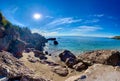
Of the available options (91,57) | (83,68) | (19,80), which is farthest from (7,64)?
(91,57)

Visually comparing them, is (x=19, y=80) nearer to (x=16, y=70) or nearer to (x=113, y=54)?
(x=16, y=70)

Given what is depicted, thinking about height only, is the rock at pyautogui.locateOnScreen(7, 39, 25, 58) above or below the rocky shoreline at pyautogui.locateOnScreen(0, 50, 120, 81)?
above

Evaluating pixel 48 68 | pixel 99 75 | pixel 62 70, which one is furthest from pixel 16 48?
pixel 99 75

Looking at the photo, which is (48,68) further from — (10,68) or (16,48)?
(10,68)

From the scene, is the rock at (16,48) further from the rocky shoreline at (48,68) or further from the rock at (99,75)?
the rock at (99,75)

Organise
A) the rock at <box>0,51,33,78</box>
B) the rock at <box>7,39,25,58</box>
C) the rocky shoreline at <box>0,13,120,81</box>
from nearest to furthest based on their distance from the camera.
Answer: the rock at <box>0,51,33,78</box> < the rocky shoreline at <box>0,13,120,81</box> < the rock at <box>7,39,25,58</box>

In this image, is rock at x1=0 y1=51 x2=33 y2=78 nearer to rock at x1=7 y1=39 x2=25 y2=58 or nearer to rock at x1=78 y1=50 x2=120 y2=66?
rock at x1=7 y1=39 x2=25 y2=58

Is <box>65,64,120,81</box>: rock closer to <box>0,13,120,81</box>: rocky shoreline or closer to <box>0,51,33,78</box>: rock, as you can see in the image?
<box>0,13,120,81</box>: rocky shoreline

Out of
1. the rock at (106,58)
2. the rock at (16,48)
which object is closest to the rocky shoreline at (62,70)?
the rock at (106,58)

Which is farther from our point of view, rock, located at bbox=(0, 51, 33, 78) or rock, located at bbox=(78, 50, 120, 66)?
rock, located at bbox=(78, 50, 120, 66)

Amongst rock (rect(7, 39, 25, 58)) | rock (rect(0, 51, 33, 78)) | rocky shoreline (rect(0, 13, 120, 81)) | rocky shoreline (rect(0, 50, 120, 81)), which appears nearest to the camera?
rock (rect(0, 51, 33, 78))

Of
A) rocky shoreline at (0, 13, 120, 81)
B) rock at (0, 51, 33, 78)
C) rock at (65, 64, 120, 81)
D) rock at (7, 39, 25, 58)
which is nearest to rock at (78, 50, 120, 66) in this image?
rocky shoreline at (0, 13, 120, 81)

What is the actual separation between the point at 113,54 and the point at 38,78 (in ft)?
42.4

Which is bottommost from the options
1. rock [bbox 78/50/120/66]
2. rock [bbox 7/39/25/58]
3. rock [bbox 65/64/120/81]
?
rock [bbox 65/64/120/81]
